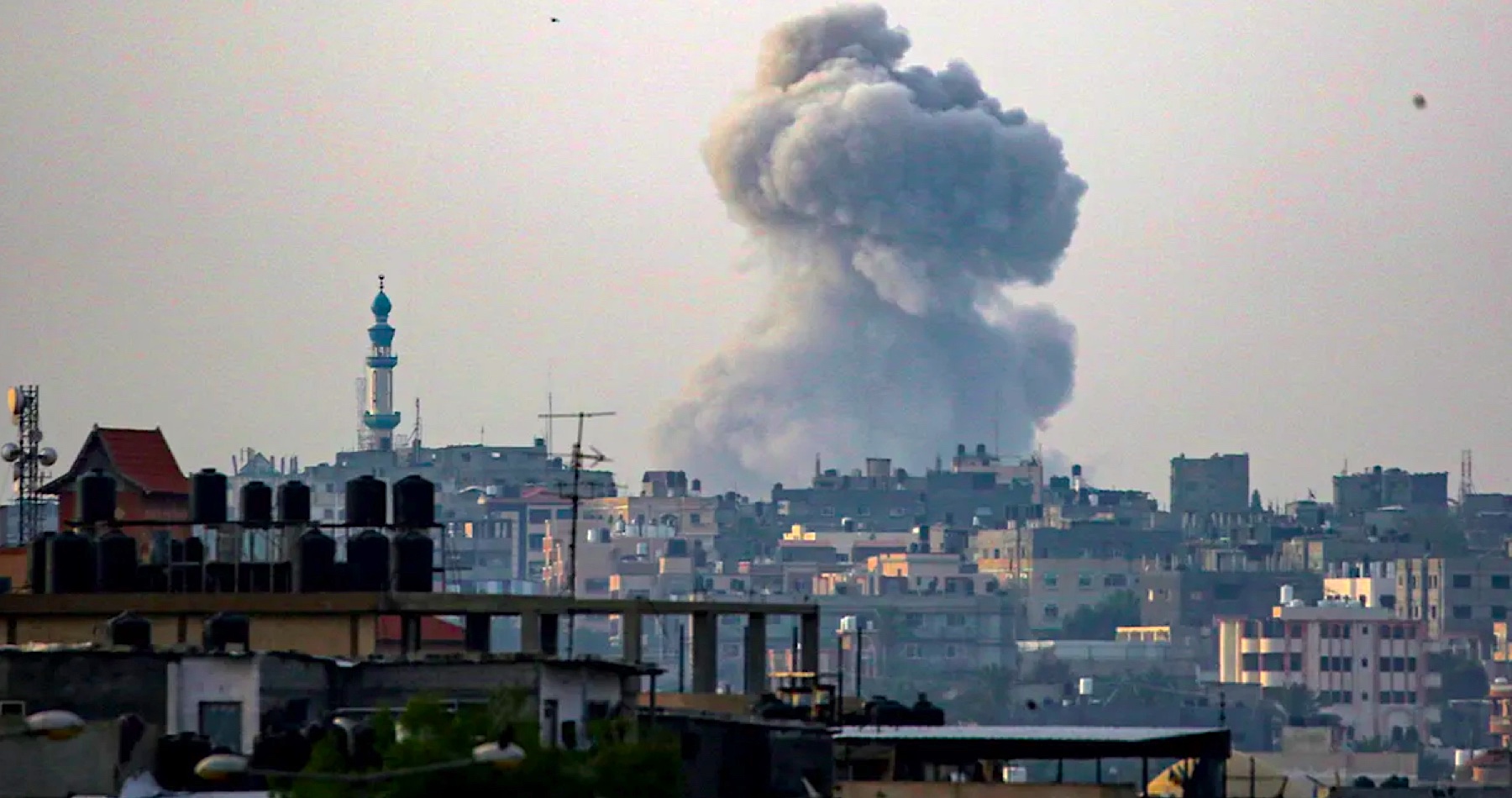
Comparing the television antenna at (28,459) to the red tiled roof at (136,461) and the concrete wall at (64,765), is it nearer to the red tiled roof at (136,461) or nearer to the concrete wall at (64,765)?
the red tiled roof at (136,461)

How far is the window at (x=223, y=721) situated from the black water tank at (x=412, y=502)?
13.0 meters

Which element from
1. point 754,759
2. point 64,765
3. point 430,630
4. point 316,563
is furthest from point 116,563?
point 64,765

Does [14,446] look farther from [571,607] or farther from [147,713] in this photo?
[147,713]

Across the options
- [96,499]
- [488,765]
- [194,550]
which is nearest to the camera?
[488,765]

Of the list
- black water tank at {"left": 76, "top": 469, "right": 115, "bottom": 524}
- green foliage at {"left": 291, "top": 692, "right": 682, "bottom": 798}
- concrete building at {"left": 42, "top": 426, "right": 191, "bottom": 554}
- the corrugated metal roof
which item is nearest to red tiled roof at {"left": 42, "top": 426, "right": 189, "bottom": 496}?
concrete building at {"left": 42, "top": 426, "right": 191, "bottom": 554}

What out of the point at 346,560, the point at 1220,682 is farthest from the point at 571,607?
the point at 1220,682

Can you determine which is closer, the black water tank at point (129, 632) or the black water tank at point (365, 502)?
the black water tank at point (129, 632)

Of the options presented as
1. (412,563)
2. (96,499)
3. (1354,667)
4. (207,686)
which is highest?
(96,499)

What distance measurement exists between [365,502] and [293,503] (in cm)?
83

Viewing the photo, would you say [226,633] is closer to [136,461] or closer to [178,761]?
[178,761]

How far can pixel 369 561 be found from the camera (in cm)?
4888

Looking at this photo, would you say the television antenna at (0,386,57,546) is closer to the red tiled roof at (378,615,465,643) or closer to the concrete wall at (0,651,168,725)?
the red tiled roof at (378,615,465,643)

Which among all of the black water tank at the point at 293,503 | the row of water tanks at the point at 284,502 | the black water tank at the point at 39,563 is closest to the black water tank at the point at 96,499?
the row of water tanks at the point at 284,502

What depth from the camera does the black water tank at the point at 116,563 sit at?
4891cm
